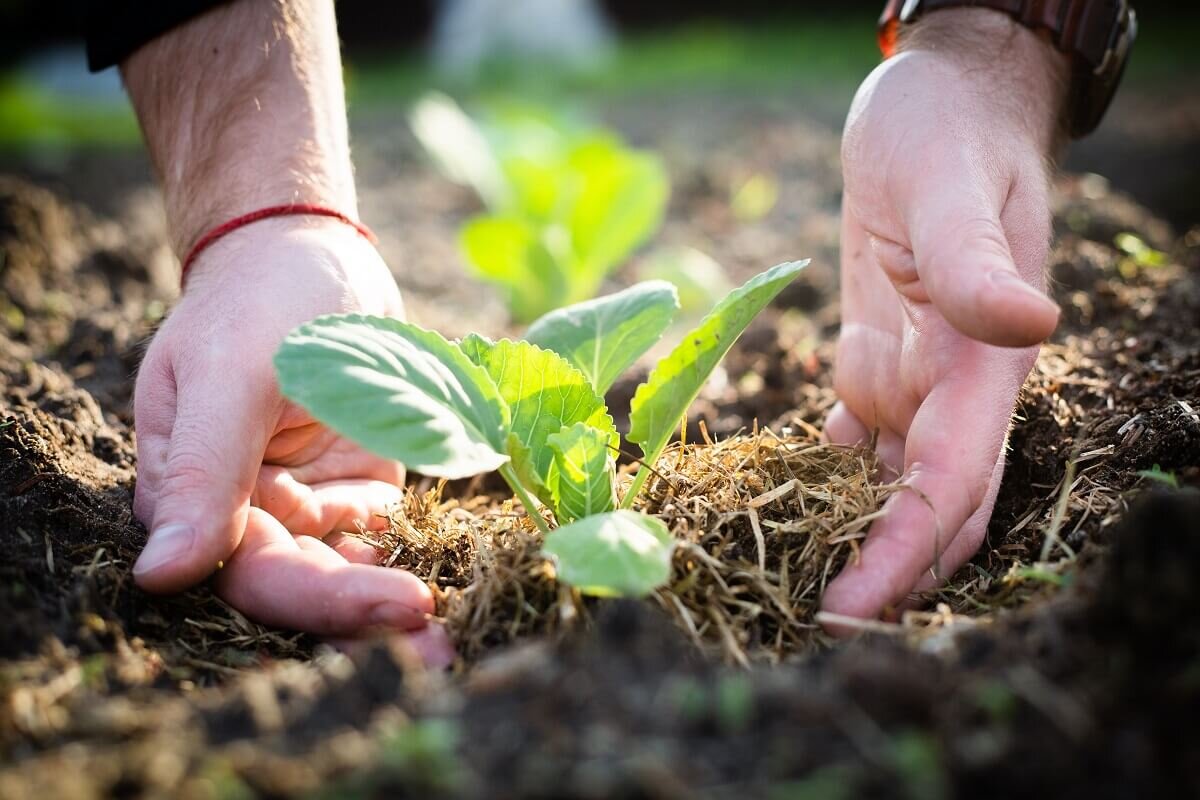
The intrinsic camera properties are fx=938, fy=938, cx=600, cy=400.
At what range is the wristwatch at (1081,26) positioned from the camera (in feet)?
5.61

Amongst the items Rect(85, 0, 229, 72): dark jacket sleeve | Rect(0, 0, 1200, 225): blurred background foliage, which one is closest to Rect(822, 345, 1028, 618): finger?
Rect(85, 0, 229, 72): dark jacket sleeve

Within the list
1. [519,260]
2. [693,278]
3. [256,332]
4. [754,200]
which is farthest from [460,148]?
[256,332]

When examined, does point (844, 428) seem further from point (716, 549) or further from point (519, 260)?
point (519, 260)

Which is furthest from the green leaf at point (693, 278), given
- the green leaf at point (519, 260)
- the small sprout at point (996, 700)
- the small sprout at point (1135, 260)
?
the small sprout at point (996, 700)

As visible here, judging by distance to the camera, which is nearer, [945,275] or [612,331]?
[945,275]

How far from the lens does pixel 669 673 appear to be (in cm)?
96

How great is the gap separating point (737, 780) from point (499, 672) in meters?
0.27

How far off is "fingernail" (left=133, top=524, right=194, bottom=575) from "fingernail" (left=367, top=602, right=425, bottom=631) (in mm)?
274

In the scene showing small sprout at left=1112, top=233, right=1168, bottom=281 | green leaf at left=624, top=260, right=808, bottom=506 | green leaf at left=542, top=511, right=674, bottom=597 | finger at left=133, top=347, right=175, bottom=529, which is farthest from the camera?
small sprout at left=1112, top=233, right=1168, bottom=281

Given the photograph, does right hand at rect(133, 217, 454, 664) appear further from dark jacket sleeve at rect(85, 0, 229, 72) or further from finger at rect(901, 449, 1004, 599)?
finger at rect(901, 449, 1004, 599)

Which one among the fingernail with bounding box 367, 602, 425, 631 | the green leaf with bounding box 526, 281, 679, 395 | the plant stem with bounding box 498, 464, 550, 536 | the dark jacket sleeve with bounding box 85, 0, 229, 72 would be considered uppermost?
the dark jacket sleeve with bounding box 85, 0, 229, 72

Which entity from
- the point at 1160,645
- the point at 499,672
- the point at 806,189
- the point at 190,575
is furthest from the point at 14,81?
the point at 1160,645

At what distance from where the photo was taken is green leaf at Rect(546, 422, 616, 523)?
131cm

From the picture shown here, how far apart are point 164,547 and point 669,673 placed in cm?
73
